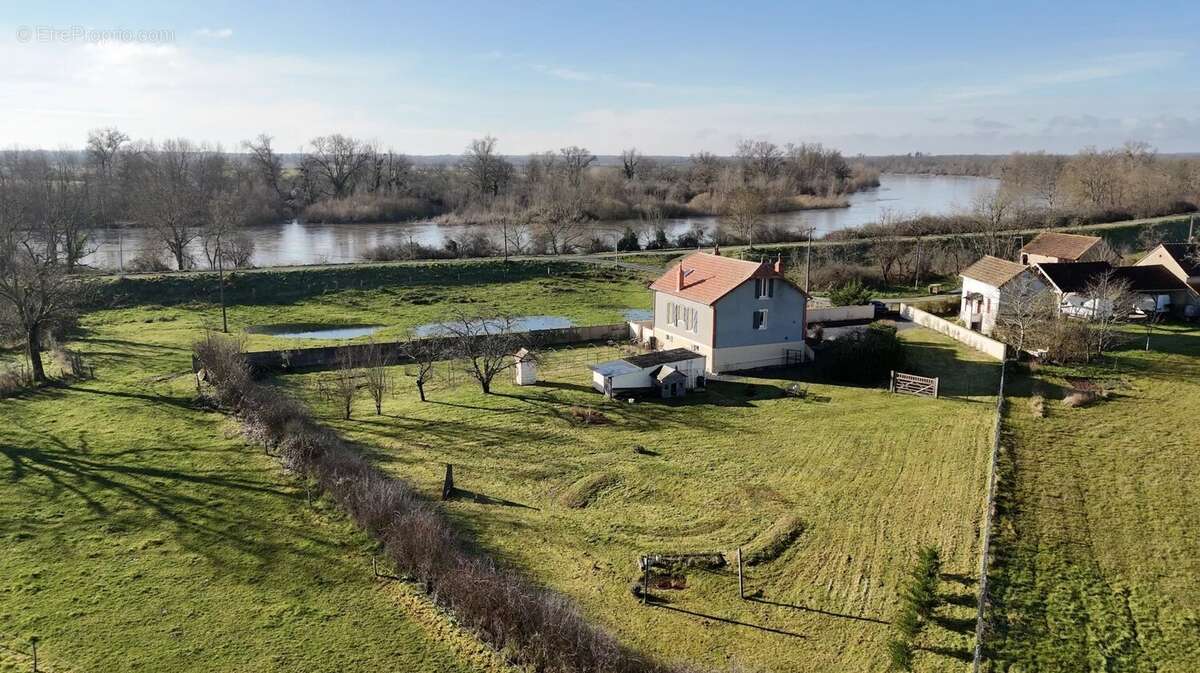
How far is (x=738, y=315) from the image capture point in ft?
91.5

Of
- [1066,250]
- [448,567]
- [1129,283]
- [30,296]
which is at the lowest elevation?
[448,567]

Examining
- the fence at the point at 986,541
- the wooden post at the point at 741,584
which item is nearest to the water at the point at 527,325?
the fence at the point at 986,541

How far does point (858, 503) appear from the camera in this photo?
16.9 m

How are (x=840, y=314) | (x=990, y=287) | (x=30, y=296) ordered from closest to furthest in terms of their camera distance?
1. (x=30, y=296)
2. (x=990, y=287)
3. (x=840, y=314)

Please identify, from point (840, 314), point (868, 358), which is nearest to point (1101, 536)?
point (868, 358)

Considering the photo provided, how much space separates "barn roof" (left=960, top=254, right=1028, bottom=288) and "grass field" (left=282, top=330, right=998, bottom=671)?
6.58 m

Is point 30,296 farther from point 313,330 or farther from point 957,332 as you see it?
point 957,332

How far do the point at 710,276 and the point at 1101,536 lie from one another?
16279 millimetres

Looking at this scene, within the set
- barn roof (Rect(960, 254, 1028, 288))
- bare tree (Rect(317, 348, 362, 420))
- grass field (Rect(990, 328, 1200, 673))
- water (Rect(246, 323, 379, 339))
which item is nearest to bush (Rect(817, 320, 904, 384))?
grass field (Rect(990, 328, 1200, 673))

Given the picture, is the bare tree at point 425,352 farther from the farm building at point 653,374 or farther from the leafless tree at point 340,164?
the leafless tree at point 340,164

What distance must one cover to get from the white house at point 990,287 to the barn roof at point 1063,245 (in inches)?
274

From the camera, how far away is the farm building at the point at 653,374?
2497 centimetres

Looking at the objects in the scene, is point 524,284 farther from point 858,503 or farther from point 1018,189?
point 1018,189

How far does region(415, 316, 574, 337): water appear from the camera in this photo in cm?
3362
